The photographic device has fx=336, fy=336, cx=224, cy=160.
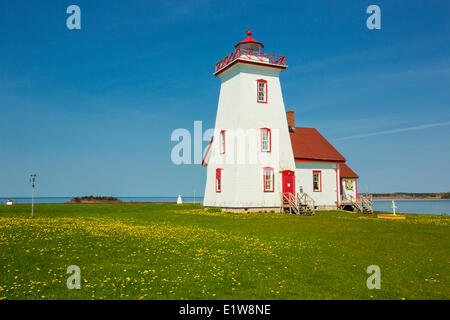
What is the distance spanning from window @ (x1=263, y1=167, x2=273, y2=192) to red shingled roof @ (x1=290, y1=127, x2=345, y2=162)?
395 centimetres

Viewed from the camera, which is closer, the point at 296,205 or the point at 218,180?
the point at 296,205

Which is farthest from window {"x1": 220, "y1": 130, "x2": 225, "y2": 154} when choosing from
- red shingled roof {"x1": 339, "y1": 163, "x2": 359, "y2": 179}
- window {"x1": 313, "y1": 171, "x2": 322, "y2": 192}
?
red shingled roof {"x1": 339, "y1": 163, "x2": 359, "y2": 179}

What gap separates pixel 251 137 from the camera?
3116 cm

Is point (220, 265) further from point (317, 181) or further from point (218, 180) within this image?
point (317, 181)

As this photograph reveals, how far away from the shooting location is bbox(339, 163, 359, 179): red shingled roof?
38.3 m

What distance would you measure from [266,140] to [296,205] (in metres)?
6.68

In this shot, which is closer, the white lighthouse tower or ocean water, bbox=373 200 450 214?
the white lighthouse tower

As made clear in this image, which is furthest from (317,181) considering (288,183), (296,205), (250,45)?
(250,45)

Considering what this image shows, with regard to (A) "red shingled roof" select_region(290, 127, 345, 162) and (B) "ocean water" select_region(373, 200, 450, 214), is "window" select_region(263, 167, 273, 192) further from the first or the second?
(B) "ocean water" select_region(373, 200, 450, 214)

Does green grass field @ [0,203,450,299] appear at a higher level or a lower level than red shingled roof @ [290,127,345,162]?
lower
